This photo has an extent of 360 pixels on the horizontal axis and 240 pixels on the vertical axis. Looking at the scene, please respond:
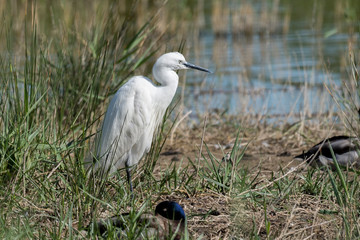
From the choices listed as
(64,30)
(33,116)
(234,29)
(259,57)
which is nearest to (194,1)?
(234,29)

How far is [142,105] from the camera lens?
4.20 meters

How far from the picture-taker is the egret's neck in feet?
13.6

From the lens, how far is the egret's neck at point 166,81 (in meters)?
4.15

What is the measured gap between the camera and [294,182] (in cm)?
358

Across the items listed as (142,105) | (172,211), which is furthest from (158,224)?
(142,105)

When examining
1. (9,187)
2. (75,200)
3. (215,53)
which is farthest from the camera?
(215,53)

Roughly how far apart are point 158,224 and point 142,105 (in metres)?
1.43

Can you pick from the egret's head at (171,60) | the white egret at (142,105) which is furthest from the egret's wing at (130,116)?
the egret's head at (171,60)

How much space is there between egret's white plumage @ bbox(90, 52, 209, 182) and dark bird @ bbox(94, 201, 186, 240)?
1118mm

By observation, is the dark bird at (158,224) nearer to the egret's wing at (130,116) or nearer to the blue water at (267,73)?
the egret's wing at (130,116)

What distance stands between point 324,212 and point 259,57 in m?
9.22

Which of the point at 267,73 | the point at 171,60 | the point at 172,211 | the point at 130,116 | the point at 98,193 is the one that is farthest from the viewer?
the point at 267,73

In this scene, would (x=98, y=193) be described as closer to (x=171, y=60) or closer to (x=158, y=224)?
(x=158, y=224)

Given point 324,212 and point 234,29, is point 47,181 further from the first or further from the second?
point 234,29
